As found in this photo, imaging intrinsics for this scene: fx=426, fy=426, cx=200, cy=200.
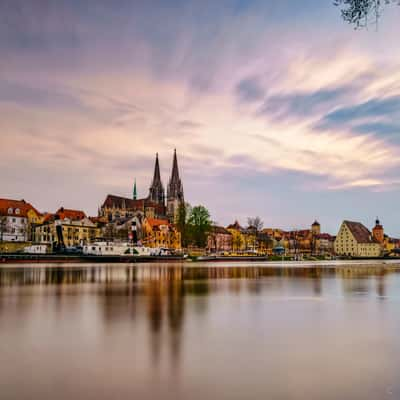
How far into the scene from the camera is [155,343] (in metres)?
10.1

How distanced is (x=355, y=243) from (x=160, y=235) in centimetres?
8531

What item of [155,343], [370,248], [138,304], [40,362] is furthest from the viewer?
[370,248]

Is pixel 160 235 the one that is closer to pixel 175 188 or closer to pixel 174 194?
pixel 174 194

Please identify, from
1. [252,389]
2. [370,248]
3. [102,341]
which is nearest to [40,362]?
[102,341]

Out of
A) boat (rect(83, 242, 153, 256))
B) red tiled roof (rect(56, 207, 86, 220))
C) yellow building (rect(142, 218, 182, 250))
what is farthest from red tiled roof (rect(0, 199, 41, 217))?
yellow building (rect(142, 218, 182, 250))

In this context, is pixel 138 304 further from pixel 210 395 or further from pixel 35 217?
pixel 35 217

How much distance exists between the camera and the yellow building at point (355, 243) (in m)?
178

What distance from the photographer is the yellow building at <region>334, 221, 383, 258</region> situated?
177500mm

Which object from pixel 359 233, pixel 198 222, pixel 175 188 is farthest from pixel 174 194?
pixel 198 222

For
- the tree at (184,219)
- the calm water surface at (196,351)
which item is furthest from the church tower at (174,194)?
the calm water surface at (196,351)

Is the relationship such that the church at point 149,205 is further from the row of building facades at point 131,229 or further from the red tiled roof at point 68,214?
the red tiled roof at point 68,214

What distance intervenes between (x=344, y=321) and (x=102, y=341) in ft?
26.3

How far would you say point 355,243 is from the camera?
177125 millimetres

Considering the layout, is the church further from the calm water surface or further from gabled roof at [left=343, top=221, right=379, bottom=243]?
the calm water surface
